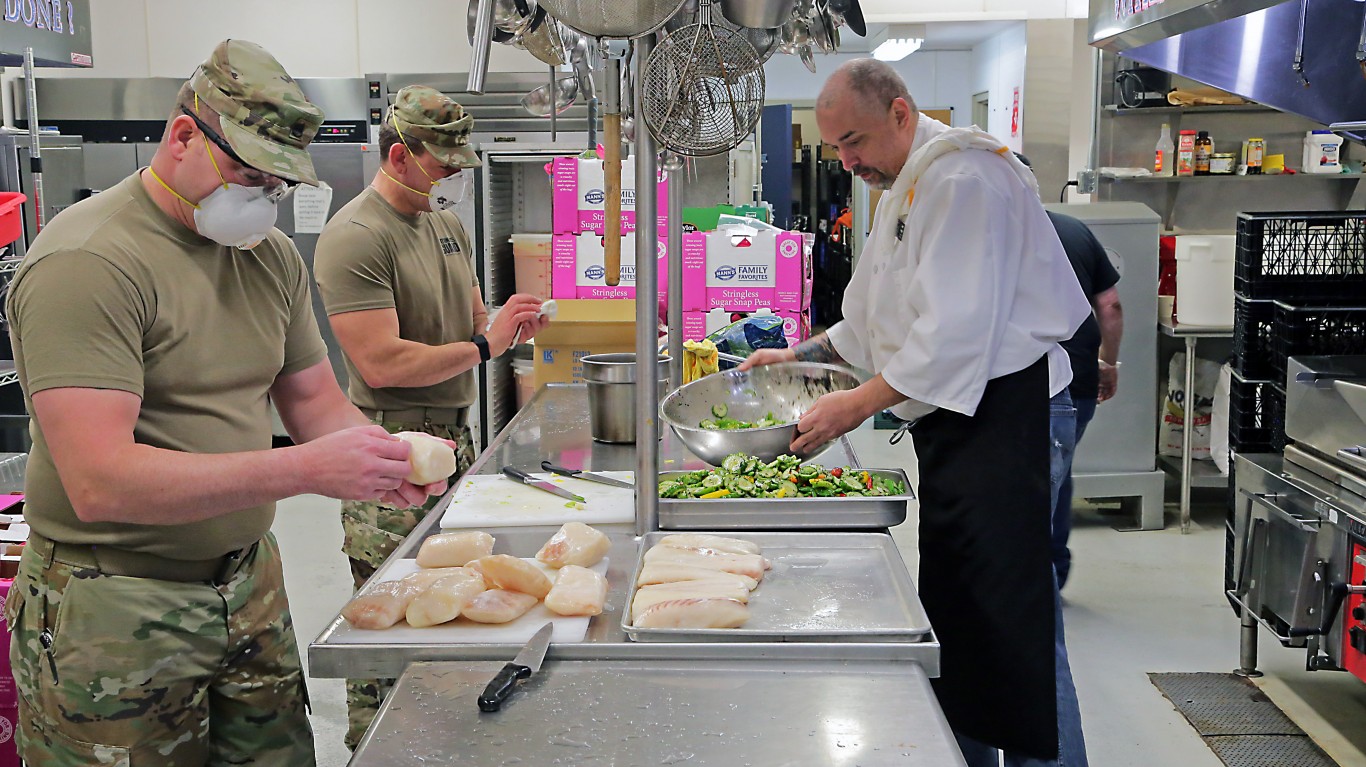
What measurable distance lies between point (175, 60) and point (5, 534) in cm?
566

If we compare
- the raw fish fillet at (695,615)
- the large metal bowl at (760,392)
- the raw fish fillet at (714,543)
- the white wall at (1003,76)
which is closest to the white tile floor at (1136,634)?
the large metal bowl at (760,392)

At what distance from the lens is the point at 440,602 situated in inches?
65.5

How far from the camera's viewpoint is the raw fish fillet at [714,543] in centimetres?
194

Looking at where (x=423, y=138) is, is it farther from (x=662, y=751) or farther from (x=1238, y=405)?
(x=1238, y=405)

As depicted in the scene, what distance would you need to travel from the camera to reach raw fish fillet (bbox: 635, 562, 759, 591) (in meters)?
1.78

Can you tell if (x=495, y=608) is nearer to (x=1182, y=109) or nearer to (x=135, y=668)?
(x=135, y=668)

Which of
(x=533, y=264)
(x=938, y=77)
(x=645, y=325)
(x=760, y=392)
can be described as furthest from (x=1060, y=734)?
(x=938, y=77)

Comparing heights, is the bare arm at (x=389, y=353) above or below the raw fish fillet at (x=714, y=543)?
above

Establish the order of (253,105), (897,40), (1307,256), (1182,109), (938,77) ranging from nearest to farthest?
(253,105) < (1307,256) < (1182,109) < (897,40) < (938,77)

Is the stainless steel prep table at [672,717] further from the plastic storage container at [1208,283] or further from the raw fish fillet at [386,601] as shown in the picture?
the plastic storage container at [1208,283]

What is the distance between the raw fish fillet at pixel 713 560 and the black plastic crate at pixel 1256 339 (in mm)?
2875

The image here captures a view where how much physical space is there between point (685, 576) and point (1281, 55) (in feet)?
9.33

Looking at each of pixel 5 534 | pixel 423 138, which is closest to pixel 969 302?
pixel 423 138

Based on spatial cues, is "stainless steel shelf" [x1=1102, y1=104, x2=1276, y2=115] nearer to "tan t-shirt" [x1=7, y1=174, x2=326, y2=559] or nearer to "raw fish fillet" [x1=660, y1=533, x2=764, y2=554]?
"raw fish fillet" [x1=660, y1=533, x2=764, y2=554]
